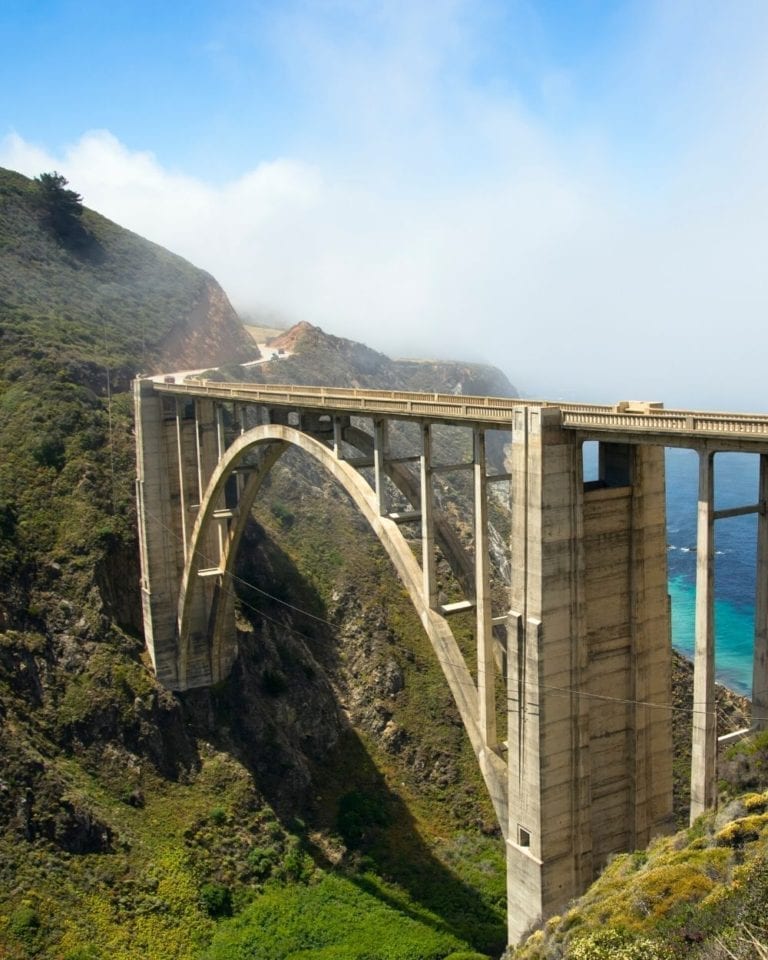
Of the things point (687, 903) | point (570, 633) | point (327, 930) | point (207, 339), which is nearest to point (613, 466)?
point (570, 633)

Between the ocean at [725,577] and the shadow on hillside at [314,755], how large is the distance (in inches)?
857

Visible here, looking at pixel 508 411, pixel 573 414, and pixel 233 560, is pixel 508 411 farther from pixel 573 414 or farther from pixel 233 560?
pixel 233 560

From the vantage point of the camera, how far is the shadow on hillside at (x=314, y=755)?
30.1m

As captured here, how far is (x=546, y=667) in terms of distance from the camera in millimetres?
18609

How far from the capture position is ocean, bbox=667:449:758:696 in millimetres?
53844

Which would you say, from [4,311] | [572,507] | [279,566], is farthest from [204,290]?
[572,507]

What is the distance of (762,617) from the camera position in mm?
14812

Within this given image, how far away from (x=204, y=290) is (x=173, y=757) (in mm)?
51053

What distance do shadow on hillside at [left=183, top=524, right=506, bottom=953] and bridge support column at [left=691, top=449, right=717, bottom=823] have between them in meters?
16.2

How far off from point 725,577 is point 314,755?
4145 centimetres

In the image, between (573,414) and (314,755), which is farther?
(314,755)

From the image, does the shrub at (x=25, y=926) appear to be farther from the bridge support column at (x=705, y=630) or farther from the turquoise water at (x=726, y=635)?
the turquoise water at (x=726, y=635)

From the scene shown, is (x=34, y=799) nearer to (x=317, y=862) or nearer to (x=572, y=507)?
(x=317, y=862)

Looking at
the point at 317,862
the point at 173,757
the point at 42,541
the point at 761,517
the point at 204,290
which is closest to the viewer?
the point at 761,517
